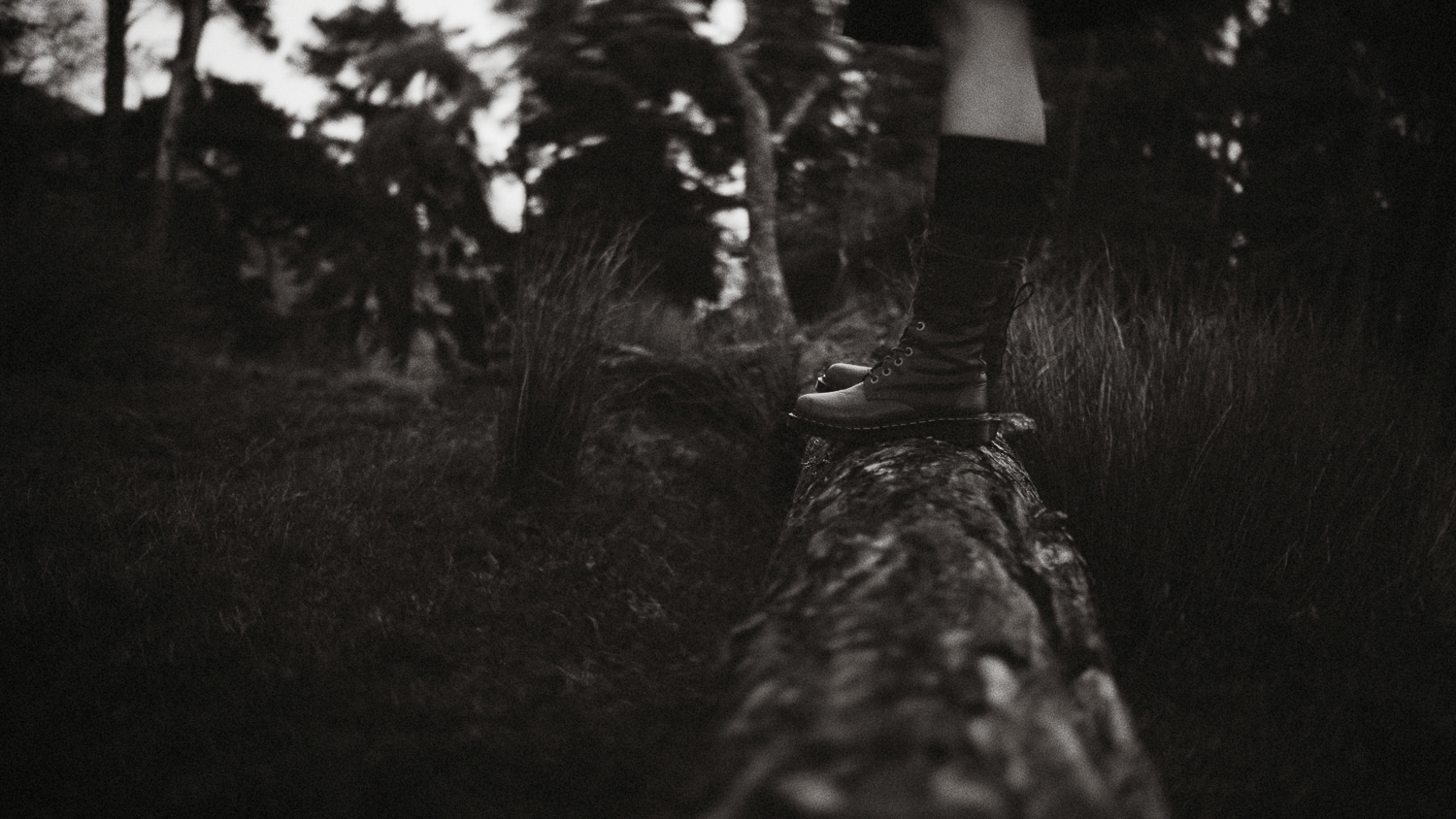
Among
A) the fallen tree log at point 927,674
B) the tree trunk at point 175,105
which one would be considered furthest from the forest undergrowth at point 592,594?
the tree trunk at point 175,105

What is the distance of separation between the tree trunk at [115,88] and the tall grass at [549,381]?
1113 cm

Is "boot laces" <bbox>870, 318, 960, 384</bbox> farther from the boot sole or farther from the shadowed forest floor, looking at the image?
the shadowed forest floor

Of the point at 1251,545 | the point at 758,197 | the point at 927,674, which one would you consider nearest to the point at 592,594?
the point at 927,674

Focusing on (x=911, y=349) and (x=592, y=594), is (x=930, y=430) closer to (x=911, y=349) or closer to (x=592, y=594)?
(x=911, y=349)

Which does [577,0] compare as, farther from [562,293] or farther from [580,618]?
[580,618]

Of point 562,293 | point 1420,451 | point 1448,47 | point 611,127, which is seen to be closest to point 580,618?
point 562,293

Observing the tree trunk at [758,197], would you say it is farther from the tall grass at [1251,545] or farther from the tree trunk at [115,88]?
the tree trunk at [115,88]

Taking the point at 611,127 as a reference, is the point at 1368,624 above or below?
below

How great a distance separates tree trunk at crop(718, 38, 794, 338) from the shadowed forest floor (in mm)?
3754

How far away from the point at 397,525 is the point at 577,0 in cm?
556

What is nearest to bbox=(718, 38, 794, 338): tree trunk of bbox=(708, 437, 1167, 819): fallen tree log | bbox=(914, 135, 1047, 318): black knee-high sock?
bbox=(914, 135, 1047, 318): black knee-high sock

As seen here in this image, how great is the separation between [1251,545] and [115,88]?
46.0 feet

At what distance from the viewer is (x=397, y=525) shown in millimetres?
2396

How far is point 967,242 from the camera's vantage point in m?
1.40
